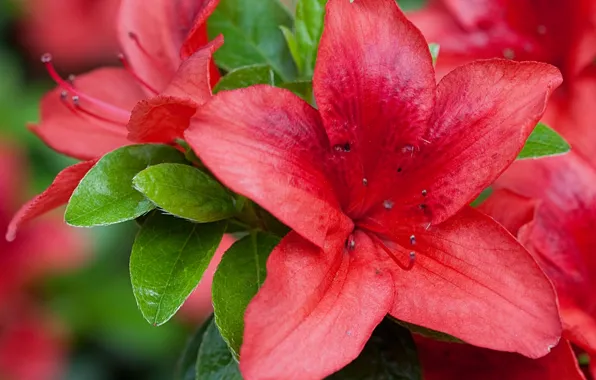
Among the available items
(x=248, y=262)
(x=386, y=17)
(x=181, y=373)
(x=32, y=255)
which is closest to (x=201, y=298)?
(x=32, y=255)

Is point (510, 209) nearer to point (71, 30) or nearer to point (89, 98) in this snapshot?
point (89, 98)

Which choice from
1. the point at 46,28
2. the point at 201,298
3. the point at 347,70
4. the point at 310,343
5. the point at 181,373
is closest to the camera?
the point at 310,343

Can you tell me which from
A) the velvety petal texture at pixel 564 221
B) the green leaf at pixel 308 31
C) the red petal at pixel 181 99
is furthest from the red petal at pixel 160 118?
the velvety petal texture at pixel 564 221

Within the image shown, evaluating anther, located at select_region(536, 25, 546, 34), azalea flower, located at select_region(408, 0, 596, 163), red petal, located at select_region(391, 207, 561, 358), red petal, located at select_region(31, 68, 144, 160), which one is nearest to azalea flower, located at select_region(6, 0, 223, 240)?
red petal, located at select_region(31, 68, 144, 160)

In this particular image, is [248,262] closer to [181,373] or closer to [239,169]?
[239,169]

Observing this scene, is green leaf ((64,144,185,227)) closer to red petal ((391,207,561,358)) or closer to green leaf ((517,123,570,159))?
red petal ((391,207,561,358))

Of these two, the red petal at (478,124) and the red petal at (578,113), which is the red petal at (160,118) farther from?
the red petal at (578,113)
